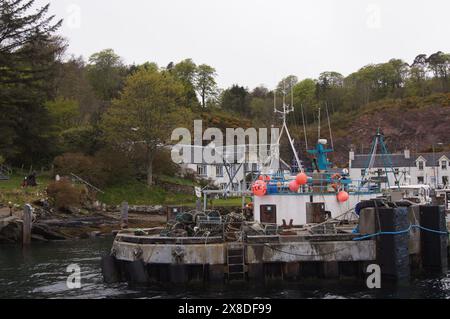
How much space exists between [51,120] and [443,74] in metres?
119

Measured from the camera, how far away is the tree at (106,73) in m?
97.2

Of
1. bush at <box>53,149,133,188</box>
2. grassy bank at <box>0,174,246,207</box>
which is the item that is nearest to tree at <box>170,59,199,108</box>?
grassy bank at <box>0,174,246,207</box>

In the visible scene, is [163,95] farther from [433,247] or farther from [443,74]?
[443,74]

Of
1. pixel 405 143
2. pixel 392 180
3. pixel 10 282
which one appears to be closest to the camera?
pixel 10 282

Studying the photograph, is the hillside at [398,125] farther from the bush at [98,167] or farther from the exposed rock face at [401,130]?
the bush at [98,167]

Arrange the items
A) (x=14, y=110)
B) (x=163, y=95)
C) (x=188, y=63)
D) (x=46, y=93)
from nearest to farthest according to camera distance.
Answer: (x=14, y=110)
(x=46, y=93)
(x=163, y=95)
(x=188, y=63)

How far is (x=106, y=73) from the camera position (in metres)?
102

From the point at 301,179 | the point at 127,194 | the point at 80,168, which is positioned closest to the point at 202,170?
the point at 127,194

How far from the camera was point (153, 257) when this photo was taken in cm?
1981

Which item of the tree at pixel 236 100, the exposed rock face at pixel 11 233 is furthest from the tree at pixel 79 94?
the tree at pixel 236 100

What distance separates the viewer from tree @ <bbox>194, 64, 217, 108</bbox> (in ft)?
416

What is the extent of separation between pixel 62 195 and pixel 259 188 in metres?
24.7
